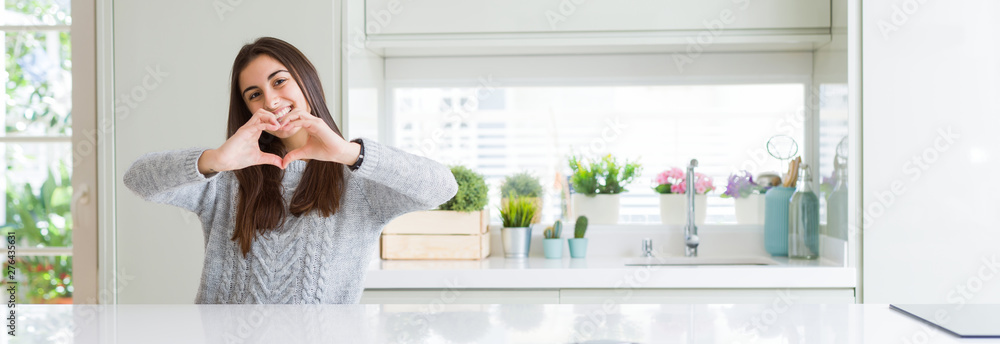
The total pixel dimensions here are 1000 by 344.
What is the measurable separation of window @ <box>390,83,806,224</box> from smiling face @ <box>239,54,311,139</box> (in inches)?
48.2

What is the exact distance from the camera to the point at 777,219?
2.38 meters

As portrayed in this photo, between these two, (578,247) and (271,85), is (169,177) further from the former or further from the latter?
(578,247)

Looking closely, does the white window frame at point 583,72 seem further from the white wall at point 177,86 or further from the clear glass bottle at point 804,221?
the white wall at point 177,86

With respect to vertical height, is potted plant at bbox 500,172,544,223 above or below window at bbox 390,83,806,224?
below

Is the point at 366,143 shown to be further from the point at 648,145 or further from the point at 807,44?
the point at 807,44

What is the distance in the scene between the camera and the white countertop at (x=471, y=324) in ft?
2.93

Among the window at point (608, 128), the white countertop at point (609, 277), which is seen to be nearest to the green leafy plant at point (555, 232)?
the window at point (608, 128)

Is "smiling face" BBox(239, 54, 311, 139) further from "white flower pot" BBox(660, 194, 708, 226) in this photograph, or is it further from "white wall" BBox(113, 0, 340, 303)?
"white flower pot" BBox(660, 194, 708, 226)

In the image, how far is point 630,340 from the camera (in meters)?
0.89

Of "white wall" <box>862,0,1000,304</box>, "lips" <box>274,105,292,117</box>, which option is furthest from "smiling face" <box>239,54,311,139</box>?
"white wall" <box>862,0,1000,304</box>

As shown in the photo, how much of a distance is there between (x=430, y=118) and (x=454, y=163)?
18 cm

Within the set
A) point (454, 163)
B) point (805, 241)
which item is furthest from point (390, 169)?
point (805, 241)

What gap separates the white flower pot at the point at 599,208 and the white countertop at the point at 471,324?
4.61ft

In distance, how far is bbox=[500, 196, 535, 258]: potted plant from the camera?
2.35m
